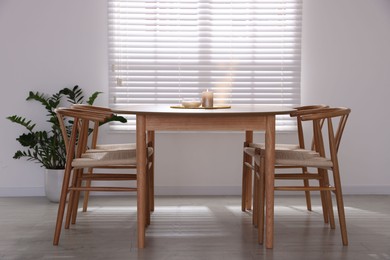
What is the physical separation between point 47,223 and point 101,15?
181 cm

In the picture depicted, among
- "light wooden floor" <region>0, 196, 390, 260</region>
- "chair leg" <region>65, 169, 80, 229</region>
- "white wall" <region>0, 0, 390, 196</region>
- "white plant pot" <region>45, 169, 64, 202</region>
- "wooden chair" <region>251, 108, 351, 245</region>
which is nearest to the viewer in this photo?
"light wooden floor" <region>0, 196, 390, 260</region>

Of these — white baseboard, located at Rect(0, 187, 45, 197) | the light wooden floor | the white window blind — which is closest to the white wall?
white baseboard, located at Rect(0, 187, 45, 197)

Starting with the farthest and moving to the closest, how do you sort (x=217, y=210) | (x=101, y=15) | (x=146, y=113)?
(x=101, y=15)
(x=217, y=210)
(x=146, y=113)

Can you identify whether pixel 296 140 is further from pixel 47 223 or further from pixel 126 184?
pixel 47 223

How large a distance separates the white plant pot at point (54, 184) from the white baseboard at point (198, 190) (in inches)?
13.4

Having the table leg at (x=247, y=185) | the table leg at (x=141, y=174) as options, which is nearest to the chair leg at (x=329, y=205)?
the table leg at (x=247, y=185)

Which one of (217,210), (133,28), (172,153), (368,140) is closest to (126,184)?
(172,153)

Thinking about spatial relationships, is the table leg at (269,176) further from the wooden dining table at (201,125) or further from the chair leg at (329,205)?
the chair leg at (329,205)

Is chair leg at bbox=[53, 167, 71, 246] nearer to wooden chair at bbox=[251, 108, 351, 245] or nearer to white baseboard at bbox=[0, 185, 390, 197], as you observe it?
wooden chair at bbox=[251, 108, 351, 245]

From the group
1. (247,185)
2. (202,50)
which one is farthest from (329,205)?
(202,50)

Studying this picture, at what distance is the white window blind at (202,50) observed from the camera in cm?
504

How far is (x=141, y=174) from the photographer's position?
11.2 feet

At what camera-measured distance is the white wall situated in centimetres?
501

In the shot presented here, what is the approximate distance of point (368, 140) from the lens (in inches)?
205
